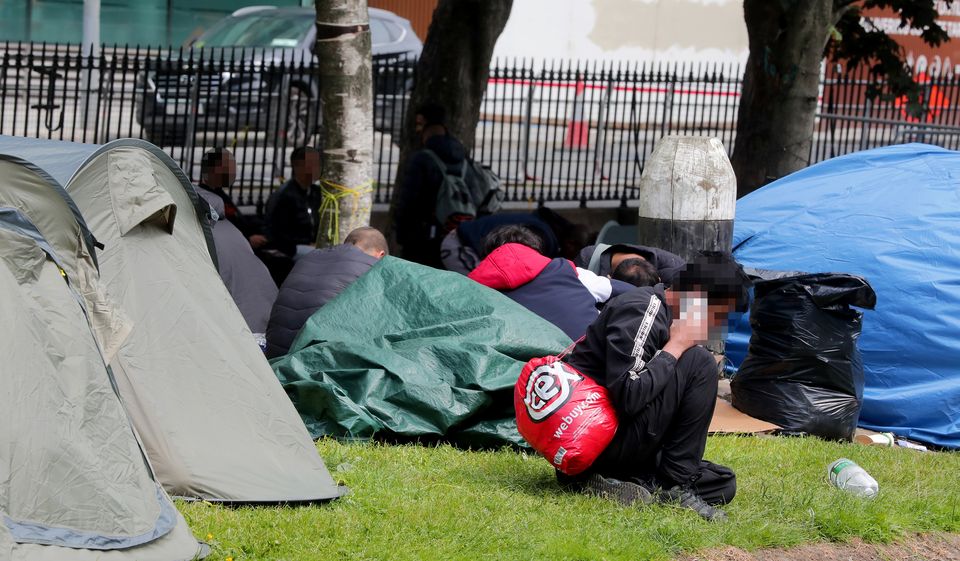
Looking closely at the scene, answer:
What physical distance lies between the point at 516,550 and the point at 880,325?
4166 millimetres

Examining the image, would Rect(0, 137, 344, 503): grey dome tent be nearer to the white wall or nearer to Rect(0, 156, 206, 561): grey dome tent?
Rect(0, 156, 206, 561): grey dome tent

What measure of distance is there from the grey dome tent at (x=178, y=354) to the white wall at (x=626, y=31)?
843 inches

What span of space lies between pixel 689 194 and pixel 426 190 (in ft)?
9.77

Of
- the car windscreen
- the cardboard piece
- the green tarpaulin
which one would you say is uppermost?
the car windscreen

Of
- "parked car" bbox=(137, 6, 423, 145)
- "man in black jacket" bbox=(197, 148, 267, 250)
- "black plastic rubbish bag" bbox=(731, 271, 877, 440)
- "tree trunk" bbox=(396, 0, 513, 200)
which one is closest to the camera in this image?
"black plastic rubbish bag" bbox=(731, 271, 877, 440)

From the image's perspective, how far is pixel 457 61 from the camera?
10.9 m

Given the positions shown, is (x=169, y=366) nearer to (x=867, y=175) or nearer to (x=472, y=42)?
(x=867, y=175)

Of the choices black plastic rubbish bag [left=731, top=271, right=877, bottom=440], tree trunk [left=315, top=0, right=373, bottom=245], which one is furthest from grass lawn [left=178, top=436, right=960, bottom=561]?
tree trunk [left=315, top=0, right=373, bottom=245]

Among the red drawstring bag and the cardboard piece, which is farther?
the cardboard piece

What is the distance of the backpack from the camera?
32.4 feet

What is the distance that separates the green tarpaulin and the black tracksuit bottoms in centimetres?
116

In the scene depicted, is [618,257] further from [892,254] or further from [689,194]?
[892,254]

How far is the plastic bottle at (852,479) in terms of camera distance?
568 centimetres

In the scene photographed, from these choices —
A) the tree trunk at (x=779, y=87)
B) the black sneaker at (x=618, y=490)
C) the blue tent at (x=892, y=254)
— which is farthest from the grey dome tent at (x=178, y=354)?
the tree trunk at (x=779, y=87)
